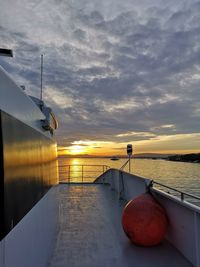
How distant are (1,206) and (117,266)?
290 cm

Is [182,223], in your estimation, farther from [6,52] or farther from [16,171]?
[6,52]

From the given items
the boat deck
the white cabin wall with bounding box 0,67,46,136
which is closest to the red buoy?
the boat deck

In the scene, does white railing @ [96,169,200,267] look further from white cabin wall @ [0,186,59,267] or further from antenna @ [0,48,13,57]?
antenna @ [0,48,13,57]

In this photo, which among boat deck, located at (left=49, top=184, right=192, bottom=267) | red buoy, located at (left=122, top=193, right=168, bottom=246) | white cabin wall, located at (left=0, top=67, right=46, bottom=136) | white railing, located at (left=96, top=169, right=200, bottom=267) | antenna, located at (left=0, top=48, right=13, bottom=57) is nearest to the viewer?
white cabin wall, located at (left=0, top=67, right=46, bottom=136)

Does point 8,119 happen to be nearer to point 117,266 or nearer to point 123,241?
point 117,266

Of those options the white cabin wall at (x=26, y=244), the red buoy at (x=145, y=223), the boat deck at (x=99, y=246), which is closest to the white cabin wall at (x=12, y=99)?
the white cabin wall at (x=26, y=244)

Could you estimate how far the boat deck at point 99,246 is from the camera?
15.3 ft

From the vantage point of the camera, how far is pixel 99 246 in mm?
5445

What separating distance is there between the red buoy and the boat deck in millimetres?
143

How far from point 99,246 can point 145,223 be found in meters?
0.92

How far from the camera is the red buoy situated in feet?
17.3

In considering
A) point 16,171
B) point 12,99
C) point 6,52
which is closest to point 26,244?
point 16,171

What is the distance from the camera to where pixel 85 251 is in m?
5.20

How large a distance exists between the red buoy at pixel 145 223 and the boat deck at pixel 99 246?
14cm
